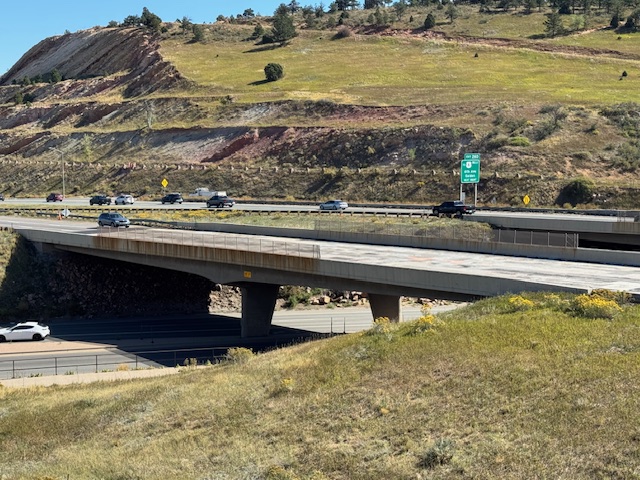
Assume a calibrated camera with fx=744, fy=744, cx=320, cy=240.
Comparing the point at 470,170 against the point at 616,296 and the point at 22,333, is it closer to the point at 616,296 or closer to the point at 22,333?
the point at 22,333

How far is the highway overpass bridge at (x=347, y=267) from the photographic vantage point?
29.7 metres

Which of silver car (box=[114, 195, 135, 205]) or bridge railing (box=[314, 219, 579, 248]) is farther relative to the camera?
silver car (box=[114, 195, 135, 205])

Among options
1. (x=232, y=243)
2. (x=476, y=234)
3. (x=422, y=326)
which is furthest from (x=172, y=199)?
(x=422, y=326)

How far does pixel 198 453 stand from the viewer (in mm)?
17453

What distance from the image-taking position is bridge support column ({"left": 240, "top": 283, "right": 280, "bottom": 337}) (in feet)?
138

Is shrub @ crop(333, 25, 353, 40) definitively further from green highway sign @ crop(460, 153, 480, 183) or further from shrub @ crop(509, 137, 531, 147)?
green highway sign @ crop(460, 153, 480, 183)

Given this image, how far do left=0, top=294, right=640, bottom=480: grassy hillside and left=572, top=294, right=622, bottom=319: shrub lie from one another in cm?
4

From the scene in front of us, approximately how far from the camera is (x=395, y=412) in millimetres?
17656

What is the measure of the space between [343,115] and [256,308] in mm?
66031

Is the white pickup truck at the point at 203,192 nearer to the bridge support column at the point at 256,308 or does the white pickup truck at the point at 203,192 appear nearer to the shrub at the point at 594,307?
the bridge support column at the point at 256,308

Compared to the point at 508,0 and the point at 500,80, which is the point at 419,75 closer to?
the point at 500,80

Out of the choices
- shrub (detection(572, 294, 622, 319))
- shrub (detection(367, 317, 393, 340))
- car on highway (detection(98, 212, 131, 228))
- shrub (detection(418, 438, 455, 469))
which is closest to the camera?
shrub (detection(418, 438, 455, 469))

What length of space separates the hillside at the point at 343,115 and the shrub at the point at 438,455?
5869 centimetres

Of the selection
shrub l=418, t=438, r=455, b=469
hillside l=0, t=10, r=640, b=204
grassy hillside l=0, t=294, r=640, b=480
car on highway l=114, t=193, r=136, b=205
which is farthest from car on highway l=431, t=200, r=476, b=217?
shrub l=418, t=438, r=455, b=469
